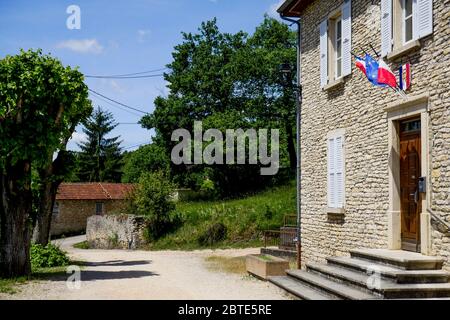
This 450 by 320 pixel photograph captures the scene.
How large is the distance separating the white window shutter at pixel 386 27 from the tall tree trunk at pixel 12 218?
8.31 m

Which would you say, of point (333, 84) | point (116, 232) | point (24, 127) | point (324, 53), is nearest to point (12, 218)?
point (24, 127)

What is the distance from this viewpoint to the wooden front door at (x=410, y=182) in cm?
986

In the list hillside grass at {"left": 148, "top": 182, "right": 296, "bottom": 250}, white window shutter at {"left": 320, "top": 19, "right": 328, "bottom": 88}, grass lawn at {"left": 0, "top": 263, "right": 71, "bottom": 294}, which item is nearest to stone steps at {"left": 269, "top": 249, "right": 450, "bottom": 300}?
white window shutter at {"left": 320, "top": 19, "right": 328, "bottom": 88}

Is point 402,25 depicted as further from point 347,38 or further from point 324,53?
point 324,53

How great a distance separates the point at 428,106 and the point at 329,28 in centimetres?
483

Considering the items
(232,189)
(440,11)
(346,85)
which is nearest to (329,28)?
(346,85)

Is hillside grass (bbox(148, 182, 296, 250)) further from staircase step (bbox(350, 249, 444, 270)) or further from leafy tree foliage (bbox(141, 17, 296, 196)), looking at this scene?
staircase step (bbox(350, 249, 444, 270))

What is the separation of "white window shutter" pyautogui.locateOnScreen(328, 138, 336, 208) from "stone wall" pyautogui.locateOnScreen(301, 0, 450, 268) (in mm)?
378

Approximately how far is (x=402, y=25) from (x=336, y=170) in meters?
3.74

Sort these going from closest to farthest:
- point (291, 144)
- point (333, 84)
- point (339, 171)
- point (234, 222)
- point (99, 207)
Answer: point (339, 171)
point (333, 84)
point (234, 222)
point (291, 144)
point (99, 207)

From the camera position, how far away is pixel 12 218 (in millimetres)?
12508

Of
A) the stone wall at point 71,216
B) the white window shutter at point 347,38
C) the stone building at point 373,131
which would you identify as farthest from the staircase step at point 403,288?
the stone wall at point 71,216

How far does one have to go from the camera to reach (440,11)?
8.98 meters
